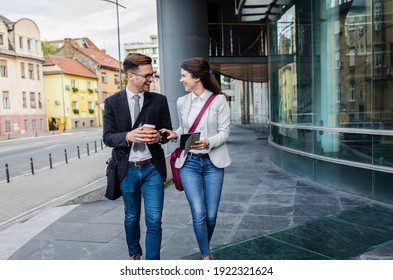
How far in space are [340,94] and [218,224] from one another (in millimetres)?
3732

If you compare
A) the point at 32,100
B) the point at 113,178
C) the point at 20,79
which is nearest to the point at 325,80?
the point at 113,178

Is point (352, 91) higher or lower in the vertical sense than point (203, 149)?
higher

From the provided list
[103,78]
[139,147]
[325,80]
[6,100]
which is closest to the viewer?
[139,147]

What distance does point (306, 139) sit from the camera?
8.74m

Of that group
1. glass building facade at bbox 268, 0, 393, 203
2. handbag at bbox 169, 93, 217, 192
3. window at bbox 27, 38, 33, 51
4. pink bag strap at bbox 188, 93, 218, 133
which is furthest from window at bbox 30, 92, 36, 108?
pink bag strap at bbox 188, 93, 218, 133

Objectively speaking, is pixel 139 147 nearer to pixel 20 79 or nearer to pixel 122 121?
pixel 122 121

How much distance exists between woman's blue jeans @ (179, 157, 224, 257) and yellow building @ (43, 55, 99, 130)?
51729 millimetres

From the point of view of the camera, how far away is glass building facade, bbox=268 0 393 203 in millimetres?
6578

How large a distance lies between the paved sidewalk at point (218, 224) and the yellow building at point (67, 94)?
158 feet

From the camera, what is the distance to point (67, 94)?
5697cm

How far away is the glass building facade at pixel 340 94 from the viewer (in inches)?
259

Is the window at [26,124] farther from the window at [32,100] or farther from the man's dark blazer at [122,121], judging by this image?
the man's dark blazer at [122,121]

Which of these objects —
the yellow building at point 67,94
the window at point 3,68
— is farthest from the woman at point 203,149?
the yellow building at point 67,94
